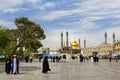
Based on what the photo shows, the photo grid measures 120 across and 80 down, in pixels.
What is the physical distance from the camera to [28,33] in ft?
279

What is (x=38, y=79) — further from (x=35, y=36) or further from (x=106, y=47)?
(x=106, y=47)

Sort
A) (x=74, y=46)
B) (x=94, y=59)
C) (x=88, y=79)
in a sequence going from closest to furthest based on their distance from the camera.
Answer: (x=88, y=79)
(x=94, y=59)
(x=74, y=46)

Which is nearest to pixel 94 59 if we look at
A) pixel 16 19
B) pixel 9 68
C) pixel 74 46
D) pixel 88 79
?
pixel 16 19

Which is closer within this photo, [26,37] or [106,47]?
[26,37]

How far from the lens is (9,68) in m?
26.9

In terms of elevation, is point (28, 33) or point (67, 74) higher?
point (28, 33)

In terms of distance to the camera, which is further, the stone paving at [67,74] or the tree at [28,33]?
the tree at [28,33]

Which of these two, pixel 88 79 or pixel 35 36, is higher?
pixel 35 36

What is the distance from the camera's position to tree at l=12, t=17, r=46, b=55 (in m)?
84.6

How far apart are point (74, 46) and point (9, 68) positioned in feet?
485

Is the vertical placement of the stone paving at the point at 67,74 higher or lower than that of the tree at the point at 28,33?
lower

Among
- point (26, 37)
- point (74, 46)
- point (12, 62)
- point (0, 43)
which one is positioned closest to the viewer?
point (12, 62)

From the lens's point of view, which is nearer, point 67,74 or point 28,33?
point 67,74

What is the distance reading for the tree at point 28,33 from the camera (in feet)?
278
